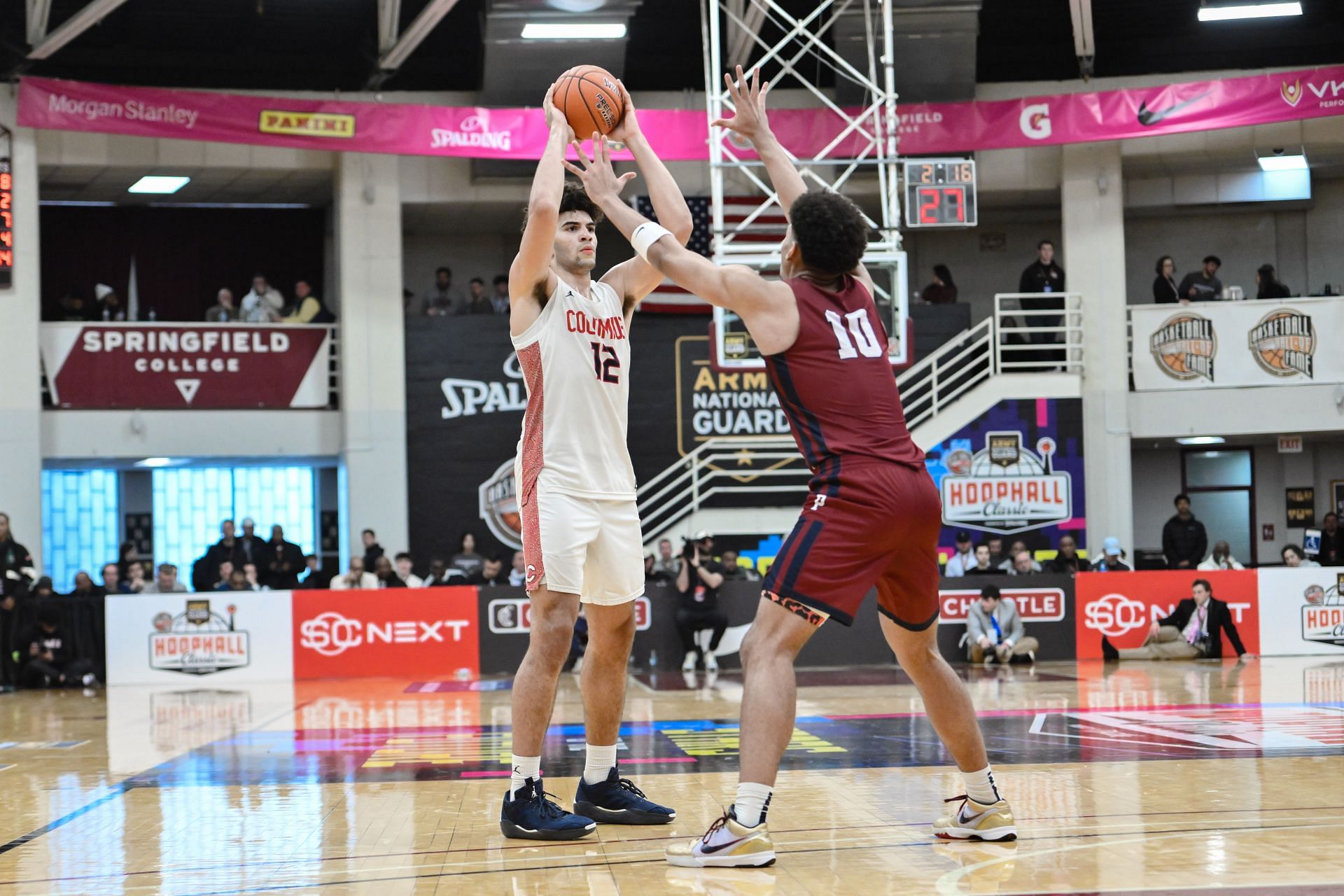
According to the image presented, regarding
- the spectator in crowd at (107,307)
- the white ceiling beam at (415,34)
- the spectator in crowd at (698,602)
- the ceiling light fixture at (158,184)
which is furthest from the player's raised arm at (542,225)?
the ceiling light fixture at (158,184)

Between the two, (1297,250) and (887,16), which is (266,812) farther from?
(1297,250)

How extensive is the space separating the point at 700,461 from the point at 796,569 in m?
15.9

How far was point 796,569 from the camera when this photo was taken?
15.1 ft

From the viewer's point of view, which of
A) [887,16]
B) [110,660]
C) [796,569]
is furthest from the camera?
[887,16]

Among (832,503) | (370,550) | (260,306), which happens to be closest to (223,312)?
(260,306)

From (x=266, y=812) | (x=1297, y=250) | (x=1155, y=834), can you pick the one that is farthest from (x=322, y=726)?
(x=1297, y=250)

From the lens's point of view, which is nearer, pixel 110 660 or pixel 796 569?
Answer: pixel 796 569

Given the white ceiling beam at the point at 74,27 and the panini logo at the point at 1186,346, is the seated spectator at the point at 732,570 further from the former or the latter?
the white ceiling beam at the point at 74,27

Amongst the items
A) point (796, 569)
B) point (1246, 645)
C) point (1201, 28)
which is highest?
point (1201, 28)

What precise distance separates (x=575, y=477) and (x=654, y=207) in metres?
1.07

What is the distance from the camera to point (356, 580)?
17.1 meters

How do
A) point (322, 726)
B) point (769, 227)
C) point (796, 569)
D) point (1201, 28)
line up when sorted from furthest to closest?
point (1201, 28) → point (769, 227) → point (322, 726) → point (796, 569)

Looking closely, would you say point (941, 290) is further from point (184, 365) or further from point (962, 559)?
point (184, 365)

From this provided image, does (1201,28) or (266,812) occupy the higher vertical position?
(1201,28)
